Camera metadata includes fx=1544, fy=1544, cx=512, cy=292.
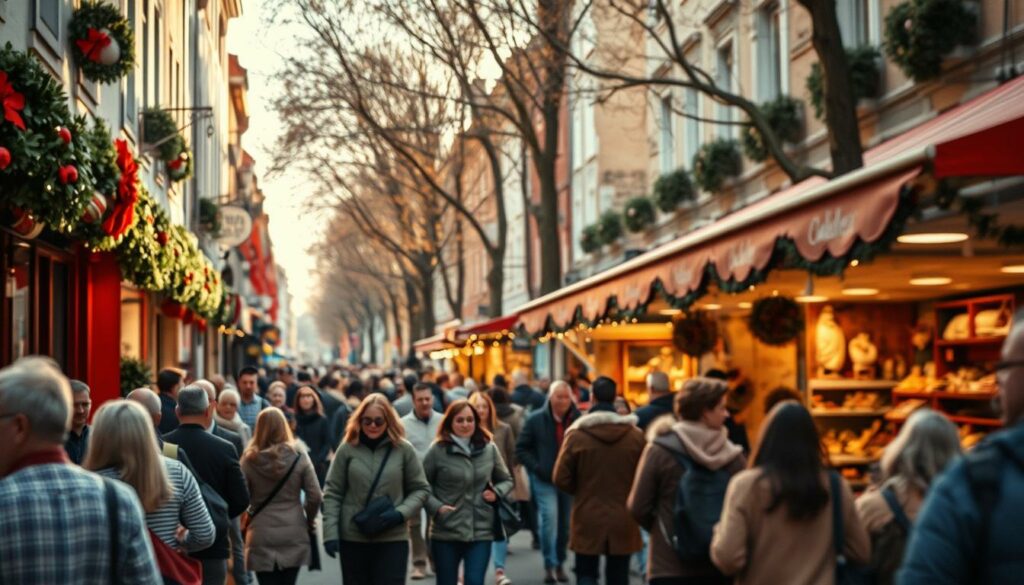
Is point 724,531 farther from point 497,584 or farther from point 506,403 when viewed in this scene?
point 506,403

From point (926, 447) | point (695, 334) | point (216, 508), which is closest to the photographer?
Answer: point (926, 447)

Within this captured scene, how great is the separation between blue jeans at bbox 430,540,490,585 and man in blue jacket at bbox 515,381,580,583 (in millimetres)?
2825

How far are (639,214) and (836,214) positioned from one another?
966 inches

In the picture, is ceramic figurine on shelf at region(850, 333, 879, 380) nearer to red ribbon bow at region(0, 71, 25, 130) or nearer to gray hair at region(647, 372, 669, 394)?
gray hair at region(647, 372, 669, 394)

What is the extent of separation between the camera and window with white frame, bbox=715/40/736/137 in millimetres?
26734

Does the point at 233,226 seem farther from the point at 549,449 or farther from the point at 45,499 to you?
the point at 45,499

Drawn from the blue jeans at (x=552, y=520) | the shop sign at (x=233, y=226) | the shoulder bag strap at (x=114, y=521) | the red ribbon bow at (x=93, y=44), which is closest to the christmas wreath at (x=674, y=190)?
the shop sign at (x=233, y=226)

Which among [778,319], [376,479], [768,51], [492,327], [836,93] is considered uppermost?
[768,51]

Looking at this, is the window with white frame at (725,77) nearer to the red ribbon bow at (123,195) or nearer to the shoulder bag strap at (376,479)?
the red ribbon bow at (123,195)

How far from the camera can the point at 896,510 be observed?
614 cm

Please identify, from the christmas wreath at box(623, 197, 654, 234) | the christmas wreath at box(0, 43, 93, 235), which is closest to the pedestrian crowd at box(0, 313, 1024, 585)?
the christmas wreath at box(0, 43, 93, 235)

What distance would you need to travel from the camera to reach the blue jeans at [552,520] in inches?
568

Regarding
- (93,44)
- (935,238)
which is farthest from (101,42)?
(935,238)

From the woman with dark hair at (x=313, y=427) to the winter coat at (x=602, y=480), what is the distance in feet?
22.8
